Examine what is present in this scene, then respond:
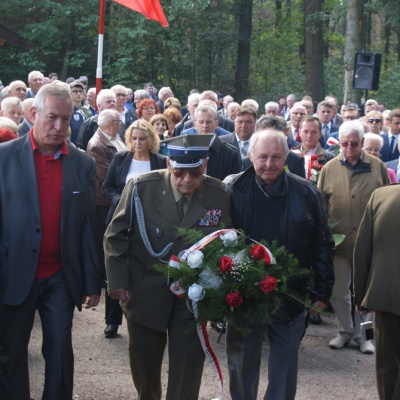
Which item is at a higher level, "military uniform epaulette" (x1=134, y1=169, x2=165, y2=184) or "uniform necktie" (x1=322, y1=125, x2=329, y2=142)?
"uniform necktie" (x1=322, y1=125, x2=329, y2=142)

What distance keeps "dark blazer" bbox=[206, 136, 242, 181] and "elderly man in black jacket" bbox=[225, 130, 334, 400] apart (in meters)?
3.25

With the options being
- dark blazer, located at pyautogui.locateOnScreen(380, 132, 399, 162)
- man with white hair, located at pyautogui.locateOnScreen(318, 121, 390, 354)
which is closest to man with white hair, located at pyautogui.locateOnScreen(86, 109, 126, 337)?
man with white hair, located at pyautogui.locateOnScreen(318, 121, 390, 354)

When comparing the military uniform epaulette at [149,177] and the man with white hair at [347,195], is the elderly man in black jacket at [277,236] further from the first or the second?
the man with white hair at [347,195]

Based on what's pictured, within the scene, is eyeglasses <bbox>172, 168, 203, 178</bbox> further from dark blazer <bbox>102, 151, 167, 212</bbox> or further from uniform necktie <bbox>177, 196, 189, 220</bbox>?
dark blazer <bbox>102, 151, 167, 212</bbox>

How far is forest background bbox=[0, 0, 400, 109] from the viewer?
29.5 m

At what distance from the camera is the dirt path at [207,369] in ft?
22.6

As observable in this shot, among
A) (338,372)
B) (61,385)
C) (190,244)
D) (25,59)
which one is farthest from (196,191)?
(25,59)

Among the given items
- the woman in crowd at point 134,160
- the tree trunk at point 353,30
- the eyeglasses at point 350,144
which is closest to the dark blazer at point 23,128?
the woman in crowd at point 134,160

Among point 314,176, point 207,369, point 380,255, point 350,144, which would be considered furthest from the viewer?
point 314,176

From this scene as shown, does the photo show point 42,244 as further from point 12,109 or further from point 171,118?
point 171,118

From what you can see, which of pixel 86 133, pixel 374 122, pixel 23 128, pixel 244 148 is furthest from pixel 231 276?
pixel 374 122

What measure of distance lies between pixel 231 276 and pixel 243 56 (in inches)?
1180

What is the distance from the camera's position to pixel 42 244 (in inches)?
215

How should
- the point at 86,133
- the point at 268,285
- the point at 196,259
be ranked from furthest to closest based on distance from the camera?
1. the point at 86,133
2. the point at 196,259
3. the point at 268,285
